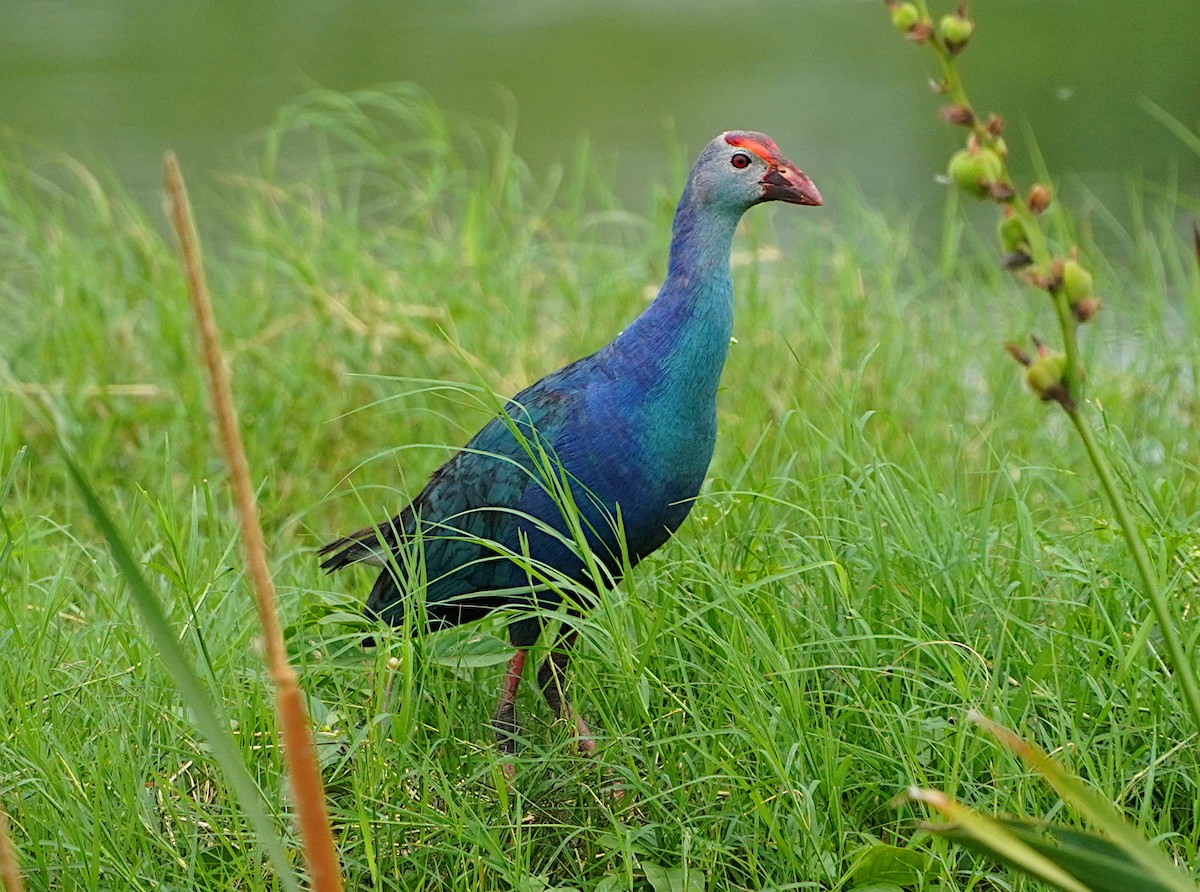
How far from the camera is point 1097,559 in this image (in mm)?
2225

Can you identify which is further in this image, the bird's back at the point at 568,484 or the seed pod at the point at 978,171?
the bird's back at the point at 568,484

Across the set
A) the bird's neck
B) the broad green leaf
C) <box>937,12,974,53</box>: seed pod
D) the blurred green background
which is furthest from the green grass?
the blurred green background

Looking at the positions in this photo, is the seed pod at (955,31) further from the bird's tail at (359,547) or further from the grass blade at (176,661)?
the bird's tail at (359,547)

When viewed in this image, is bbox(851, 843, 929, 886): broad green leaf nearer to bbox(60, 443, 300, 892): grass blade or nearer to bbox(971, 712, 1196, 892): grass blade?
bbox(971, 712, 1196, 892): grass blade

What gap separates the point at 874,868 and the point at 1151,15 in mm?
6986

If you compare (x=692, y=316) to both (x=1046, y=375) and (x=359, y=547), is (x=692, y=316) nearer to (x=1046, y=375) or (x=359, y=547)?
(x=359, y=547)

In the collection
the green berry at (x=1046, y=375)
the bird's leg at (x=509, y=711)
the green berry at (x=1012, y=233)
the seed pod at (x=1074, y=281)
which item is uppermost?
the green berry at (x=1012, y=233)

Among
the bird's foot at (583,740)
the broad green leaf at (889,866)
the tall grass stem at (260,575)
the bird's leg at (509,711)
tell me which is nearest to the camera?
the tall grass stem at (260,575)

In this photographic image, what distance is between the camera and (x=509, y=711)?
7.13 feet

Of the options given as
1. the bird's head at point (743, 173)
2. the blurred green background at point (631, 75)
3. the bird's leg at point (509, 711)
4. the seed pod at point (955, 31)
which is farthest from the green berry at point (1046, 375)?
the blurred green background at point (631, 75)

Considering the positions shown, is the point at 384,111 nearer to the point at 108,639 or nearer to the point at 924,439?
the point at 924,439

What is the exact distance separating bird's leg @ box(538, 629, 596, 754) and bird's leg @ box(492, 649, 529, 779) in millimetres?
47

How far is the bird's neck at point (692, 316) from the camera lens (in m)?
2.22

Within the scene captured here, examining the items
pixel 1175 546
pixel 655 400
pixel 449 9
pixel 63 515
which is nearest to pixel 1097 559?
pixel 1175 546
